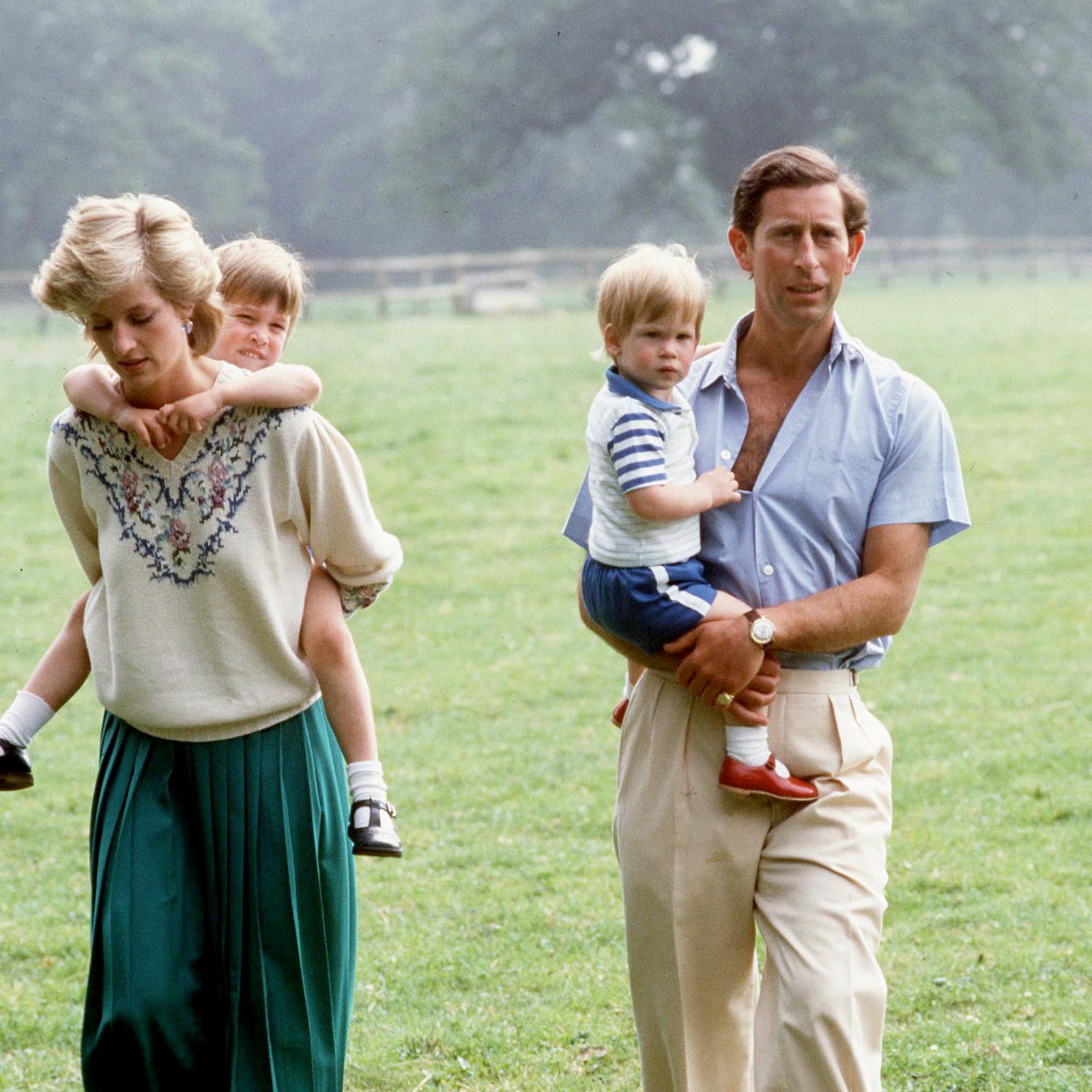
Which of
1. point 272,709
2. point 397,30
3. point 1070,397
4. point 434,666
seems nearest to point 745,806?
point 272,709

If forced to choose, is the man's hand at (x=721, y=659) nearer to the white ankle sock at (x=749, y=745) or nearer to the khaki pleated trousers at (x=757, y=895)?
A: the white ankle sock at (x=749, y=745)

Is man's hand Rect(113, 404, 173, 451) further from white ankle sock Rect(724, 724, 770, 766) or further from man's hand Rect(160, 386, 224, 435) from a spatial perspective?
white ankle sock Rect(724, 724, 770, 766)

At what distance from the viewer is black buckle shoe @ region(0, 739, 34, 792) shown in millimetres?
3463

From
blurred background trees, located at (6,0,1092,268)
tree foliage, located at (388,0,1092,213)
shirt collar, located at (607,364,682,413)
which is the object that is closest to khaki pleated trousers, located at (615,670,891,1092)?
shirt collar, located at (607,364,682,413)

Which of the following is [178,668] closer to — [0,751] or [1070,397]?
[0,751]

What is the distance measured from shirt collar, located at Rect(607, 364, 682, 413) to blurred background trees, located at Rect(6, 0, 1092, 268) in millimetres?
41859

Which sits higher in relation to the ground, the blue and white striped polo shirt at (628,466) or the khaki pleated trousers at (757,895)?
the blue and white striped polo shirt at (628,466)

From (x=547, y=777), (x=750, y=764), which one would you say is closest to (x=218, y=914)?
(x=750, y=764)

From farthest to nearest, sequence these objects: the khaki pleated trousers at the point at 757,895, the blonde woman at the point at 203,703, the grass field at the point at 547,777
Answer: the grass field at the point at 547,777 < the khaki pleated trousers at the point at 757,895 < the blonde woman at the point at 203,703

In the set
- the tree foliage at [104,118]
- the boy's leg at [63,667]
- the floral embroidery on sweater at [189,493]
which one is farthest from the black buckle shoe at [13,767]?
the tree foliage at [104,118]

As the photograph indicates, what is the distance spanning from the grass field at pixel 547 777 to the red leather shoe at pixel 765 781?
1.54 meters

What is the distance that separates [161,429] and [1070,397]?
1372 centimetres

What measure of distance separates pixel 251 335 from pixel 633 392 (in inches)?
33.4

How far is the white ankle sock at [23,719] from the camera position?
3.46 m
